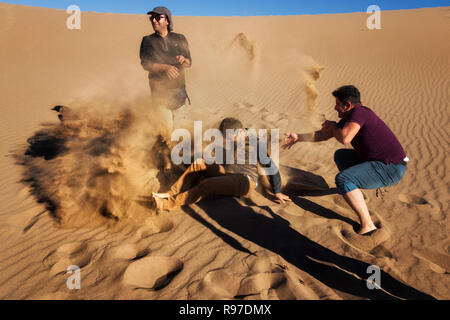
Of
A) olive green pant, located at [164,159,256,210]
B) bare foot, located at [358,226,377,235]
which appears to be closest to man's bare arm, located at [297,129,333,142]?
olive green pant, located at [164,159,256,210]

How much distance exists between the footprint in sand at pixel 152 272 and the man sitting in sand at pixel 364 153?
189cm

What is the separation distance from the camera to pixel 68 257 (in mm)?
2473

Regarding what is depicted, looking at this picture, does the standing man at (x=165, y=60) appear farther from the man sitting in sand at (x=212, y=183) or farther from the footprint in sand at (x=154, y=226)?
the footprint in sand at (x=154, y=226)

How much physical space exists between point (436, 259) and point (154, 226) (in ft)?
9.57

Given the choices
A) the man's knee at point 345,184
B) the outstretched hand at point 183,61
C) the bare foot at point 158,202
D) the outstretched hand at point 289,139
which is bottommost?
the bare foot at point 158,202

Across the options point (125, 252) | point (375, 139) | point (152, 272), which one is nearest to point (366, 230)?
point (375, 139)

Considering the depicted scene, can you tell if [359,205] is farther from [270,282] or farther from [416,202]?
[416,202]

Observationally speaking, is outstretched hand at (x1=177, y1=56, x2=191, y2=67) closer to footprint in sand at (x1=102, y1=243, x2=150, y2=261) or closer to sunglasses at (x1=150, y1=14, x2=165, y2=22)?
sunglasses at (x1=150, y1=14, x2=165, y2=22)

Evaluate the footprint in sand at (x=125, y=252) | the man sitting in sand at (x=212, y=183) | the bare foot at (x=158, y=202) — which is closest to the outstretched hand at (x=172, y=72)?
the man sitting in sand at (x=212, y=183)

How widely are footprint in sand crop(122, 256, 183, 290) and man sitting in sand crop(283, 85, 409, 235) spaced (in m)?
1.89

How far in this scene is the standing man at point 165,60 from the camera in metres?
3.66

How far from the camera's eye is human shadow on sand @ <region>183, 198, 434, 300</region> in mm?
2131
